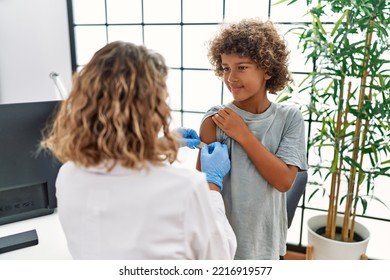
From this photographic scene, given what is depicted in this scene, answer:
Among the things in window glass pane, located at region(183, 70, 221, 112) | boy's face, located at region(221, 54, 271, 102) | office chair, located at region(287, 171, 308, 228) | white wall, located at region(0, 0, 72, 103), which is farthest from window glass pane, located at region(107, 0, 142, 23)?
office chair, located at region(287, 171, 308, 228)

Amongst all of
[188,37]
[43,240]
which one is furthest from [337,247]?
[188,37]

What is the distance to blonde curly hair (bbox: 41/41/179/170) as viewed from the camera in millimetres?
685

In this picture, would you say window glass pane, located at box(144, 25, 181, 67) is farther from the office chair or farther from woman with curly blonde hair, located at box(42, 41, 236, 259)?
woman with curly blonde hair, located at box(42, 41, 236, 259)

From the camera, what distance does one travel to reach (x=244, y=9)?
7.31 ft

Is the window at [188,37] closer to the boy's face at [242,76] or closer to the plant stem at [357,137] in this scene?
the plant stem at [357,137]

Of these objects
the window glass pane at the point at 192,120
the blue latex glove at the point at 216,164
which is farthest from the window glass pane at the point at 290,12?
the blue latex glove at the point at 216,164

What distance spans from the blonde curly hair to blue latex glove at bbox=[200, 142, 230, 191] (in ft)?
1.22

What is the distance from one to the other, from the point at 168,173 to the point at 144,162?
0.06 m

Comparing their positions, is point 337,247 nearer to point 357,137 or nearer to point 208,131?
point 357,137

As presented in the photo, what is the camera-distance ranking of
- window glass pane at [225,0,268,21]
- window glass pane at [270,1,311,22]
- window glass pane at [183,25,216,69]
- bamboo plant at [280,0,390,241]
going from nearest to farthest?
bamboo plant at [280,0,390,241] → window glass pane at [270,1,311,22] → window glass pane at [225,0,268,21] → window glass pane at [183,25,216,69]

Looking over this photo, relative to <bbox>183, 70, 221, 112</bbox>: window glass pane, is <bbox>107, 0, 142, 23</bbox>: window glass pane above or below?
above

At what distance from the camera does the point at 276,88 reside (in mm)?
1241

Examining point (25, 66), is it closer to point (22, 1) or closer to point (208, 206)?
point (22, 1)

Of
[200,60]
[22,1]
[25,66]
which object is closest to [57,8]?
[22,1]
